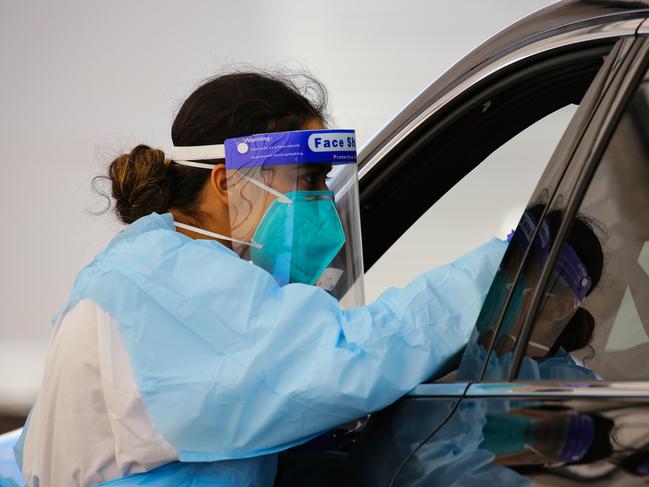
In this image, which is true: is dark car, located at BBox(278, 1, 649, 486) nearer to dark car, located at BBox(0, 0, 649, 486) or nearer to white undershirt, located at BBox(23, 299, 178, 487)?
dark car, located at BBox(0, 0, 649, 486)

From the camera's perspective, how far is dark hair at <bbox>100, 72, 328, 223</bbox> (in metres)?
2.30

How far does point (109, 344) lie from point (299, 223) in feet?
1.78

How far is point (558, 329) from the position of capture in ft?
5.06

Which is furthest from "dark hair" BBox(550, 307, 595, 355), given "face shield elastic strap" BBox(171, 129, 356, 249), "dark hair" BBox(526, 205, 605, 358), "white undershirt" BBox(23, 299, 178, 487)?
"face shield elastic strap" BBox(171, 129, 356, 249)

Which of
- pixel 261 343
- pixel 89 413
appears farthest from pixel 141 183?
pixel 261 343

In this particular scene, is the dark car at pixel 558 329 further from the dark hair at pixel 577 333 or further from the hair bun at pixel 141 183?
the hair bun at pixel 141 183

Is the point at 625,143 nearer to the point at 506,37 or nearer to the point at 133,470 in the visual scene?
the point at 506,37

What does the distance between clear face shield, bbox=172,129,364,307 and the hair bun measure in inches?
6.6

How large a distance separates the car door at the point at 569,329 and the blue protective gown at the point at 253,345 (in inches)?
6.5

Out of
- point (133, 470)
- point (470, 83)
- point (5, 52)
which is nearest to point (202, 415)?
point (133, 470)

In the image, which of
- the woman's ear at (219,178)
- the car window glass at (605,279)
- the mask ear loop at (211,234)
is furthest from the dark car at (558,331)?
the woman's ear at (219,178)

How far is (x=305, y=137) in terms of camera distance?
7.20 ft

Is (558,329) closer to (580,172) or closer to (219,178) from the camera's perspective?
(580,172)

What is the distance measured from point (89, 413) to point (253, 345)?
39 centimetres
